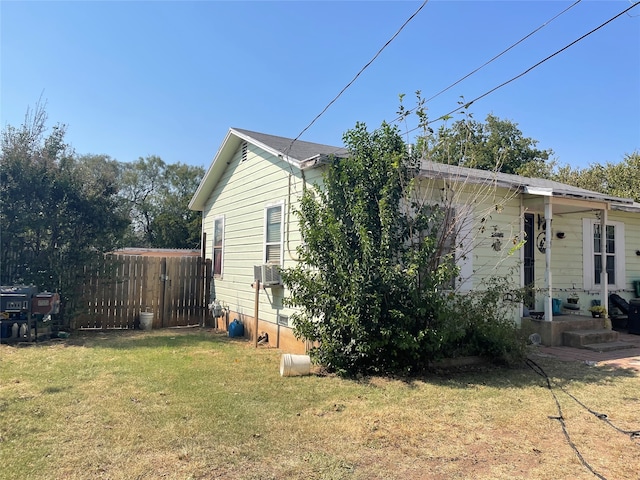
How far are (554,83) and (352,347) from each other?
20.4 feet

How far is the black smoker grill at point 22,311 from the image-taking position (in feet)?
26.2

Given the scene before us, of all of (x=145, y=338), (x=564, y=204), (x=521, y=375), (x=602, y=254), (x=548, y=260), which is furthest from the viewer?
(x=602, y=254)

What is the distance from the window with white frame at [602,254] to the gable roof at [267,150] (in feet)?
20.4

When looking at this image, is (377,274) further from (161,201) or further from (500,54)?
(161,201)

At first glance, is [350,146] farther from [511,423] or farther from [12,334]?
[12,334]

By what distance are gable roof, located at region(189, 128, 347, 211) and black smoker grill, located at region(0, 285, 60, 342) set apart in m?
4.93

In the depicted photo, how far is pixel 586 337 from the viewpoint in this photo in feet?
26.6

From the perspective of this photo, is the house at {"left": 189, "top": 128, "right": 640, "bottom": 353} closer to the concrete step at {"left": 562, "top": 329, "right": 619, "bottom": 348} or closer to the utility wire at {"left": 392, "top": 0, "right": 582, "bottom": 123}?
the concrete step at {"left": 562, "top": 329, "right": 619, "bottom": 348}

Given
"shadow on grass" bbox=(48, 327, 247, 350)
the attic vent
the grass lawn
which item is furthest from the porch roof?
"shadow on grass" bbox=(48, 327, 247, 350)

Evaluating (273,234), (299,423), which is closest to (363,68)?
(273,234)

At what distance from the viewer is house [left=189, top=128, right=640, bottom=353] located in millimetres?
7645

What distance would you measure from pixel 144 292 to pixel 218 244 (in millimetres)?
2198

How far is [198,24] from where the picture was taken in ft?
26.7

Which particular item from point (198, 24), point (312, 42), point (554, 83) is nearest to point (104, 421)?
point (198, 24)
